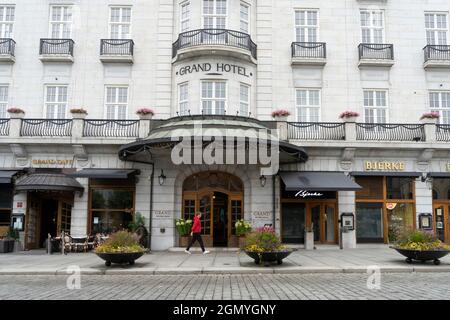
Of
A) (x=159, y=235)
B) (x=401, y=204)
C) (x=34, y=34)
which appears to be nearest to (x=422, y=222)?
(x=401, y=204)

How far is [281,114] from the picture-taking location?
21.4m

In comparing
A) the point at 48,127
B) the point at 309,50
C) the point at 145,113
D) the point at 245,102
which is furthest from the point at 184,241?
the point at 309,50

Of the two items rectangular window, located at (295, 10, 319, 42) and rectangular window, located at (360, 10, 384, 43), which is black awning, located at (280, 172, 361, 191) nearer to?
rectangular window, located at (295, 10, 319, 42)

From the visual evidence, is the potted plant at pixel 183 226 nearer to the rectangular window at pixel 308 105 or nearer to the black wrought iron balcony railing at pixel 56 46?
the rectangular window at pixel 308 105

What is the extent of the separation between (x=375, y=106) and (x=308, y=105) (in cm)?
367

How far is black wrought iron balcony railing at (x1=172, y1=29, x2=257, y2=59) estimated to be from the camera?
2173 cm

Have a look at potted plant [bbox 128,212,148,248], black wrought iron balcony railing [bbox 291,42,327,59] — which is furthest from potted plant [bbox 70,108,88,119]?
black wrought iron balcony railing [bbox 291,42,327,59]

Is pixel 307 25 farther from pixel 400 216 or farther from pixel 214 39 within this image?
pixel 400 216

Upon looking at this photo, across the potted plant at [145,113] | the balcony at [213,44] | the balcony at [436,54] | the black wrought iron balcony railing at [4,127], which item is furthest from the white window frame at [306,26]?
the black wrought iron balcony railing at [4,127]

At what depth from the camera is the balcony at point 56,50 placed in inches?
904

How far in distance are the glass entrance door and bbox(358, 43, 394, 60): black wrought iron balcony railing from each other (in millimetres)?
8408

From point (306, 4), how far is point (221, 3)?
496 centimetres

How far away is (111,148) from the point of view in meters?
21.7

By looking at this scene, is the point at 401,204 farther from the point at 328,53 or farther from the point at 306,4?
the point at 306,4
